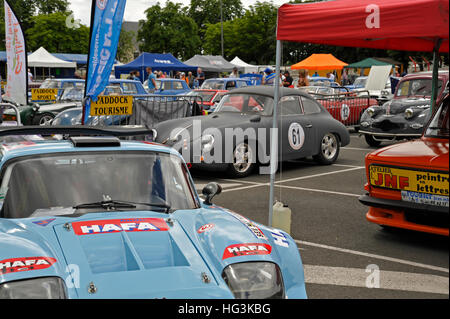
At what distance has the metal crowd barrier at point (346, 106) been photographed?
56.8 ft

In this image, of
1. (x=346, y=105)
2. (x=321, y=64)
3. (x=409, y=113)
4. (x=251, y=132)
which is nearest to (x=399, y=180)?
(x=251, y=132)

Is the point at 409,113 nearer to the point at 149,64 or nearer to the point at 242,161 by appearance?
the point at 242,161

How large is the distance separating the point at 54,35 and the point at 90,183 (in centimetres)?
6844

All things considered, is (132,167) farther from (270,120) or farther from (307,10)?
(270,120)

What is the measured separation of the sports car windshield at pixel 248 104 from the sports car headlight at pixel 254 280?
726 cm

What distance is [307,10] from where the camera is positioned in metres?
5.86

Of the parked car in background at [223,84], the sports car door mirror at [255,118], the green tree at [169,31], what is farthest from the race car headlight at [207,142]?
the green tree at [169,31]

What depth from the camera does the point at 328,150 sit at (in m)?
11.8

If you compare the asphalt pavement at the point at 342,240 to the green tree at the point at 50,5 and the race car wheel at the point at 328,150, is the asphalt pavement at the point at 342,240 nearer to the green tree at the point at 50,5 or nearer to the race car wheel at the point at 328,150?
the race car wheel at the point at 328,150

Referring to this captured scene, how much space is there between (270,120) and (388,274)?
18.4 feet

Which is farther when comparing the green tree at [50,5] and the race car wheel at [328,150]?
the green tree at [50,5]

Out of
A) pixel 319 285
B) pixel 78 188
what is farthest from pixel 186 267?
pixel 319 285

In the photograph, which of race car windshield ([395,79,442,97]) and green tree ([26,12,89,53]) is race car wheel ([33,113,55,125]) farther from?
green tree ([26,12,89,53])

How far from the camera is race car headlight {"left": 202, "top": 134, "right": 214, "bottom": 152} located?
9.52 m
